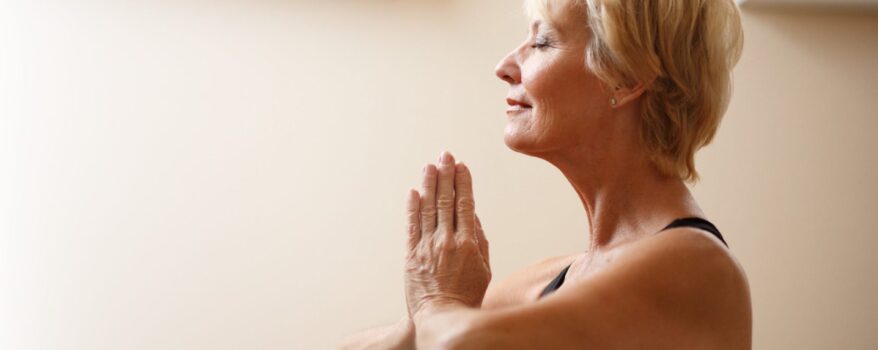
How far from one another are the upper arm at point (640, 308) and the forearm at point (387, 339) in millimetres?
120

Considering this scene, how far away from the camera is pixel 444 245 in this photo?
1123 millimetres

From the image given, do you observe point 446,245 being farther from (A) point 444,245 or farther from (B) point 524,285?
(B) point 524,285

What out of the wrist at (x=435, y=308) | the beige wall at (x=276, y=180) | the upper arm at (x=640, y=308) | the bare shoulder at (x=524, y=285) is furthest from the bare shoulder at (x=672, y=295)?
the beige wall at (x=276, y=180)

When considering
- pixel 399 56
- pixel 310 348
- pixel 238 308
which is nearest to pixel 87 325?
pixel 238 308

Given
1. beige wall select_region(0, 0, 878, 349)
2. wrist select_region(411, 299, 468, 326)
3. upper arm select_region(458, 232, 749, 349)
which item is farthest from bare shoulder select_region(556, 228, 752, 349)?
beige wall select_region(0, 0, 878, 349)

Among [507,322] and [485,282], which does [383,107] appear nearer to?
[485,282]

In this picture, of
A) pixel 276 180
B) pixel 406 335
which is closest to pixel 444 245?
pixel 406 335

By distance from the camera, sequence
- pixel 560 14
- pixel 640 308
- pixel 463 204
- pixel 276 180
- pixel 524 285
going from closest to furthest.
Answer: pixel 640 308, pixel 463 204, pixel 560 14, pixel 524 285, pixel 276 180

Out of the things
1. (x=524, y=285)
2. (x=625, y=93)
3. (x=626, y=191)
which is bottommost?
(x=524, y=285)

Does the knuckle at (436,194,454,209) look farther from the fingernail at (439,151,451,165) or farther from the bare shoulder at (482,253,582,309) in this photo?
the bare shoulder at (482,253,582,309)

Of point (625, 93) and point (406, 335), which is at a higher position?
point (625, 93)

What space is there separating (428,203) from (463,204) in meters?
0.04

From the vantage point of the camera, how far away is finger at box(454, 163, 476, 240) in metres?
1.14

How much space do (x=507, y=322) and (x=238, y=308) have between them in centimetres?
146
